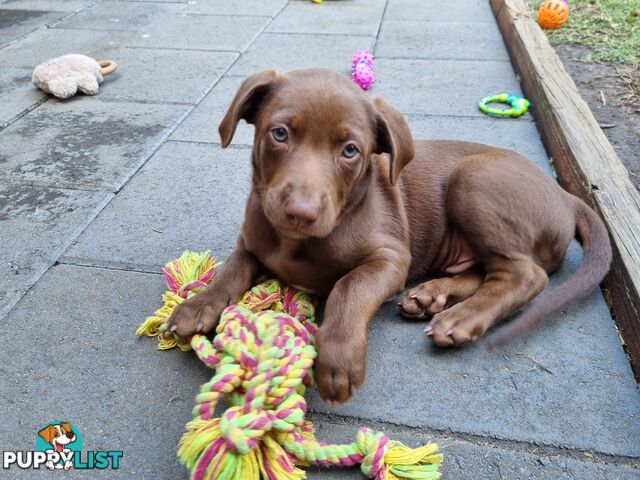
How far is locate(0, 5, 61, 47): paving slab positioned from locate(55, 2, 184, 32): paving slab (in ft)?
0.85

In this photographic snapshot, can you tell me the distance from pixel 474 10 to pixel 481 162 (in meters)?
5.17

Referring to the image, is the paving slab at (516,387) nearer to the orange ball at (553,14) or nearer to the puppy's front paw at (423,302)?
the puppy's front paw at (423,302)

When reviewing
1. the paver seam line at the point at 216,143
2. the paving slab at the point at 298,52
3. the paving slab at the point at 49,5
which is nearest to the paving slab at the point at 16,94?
the paver seam line at the point at 216,143

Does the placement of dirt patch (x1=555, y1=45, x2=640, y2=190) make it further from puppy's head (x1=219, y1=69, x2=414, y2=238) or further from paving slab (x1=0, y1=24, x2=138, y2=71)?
paving slab (x1=0, y1=24, x2=138, y2=71)

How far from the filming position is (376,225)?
2.72 m

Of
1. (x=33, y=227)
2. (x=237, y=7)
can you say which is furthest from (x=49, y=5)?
(x=33, y=227)

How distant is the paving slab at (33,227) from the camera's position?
9.59 feet

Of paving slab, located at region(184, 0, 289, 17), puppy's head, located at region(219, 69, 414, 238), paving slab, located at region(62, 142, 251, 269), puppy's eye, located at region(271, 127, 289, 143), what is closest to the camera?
puppy's head, located at region(219, 69, 414, 238)

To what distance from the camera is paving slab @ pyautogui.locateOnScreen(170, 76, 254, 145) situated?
438 cm

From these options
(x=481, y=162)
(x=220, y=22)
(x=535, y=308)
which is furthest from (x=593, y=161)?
(x=220, y=22)

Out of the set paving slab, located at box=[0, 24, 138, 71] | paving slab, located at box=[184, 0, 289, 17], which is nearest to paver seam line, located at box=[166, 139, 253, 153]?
paving slab, located at box=[0, 24, 138, 71]

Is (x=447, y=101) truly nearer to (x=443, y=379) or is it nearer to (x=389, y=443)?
(x=443, y=379)

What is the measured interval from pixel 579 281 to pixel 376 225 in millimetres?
915

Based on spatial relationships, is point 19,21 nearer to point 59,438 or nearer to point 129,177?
point 129,177
